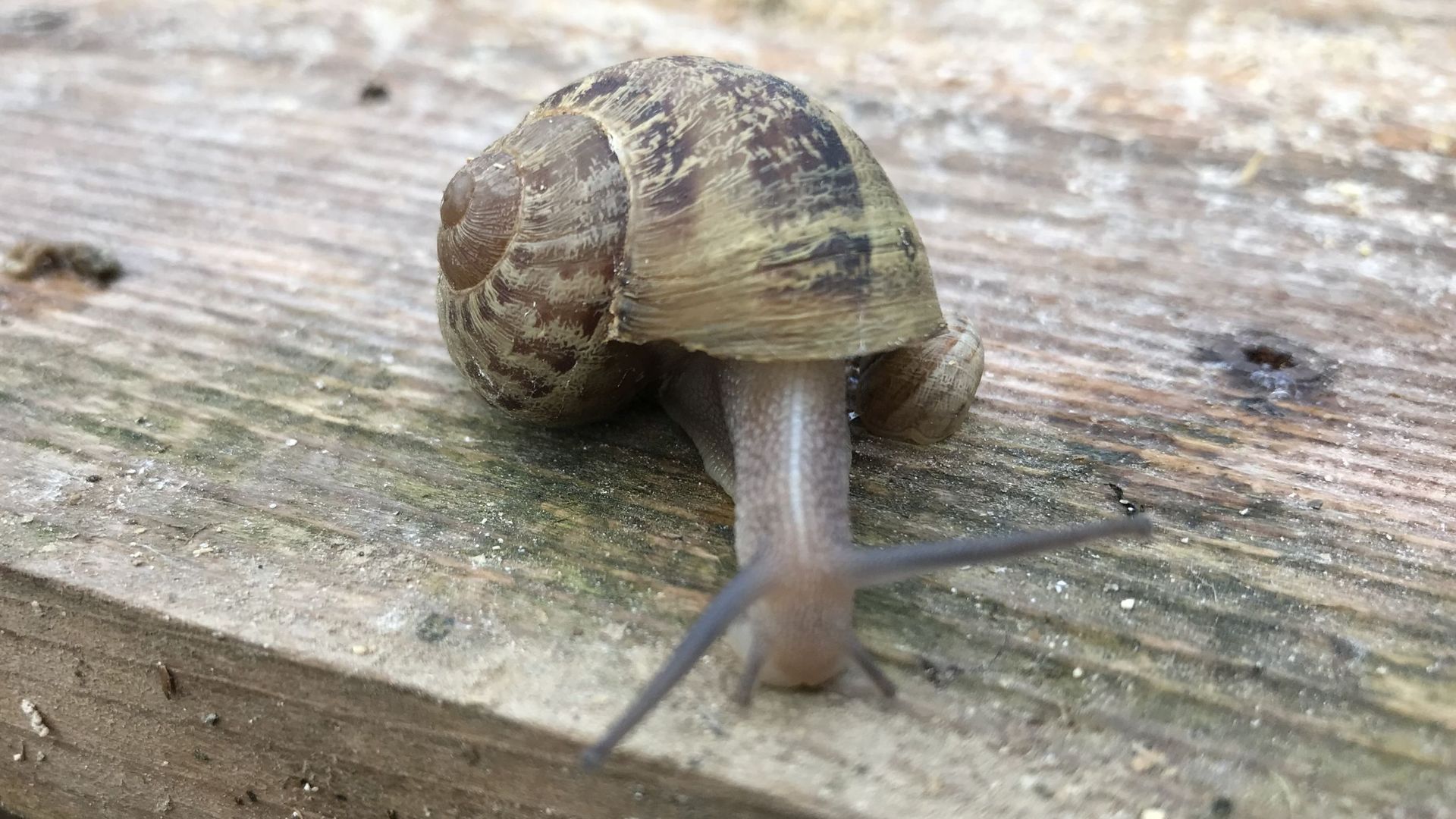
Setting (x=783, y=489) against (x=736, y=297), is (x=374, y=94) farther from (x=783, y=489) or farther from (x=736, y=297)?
(x=783, y=489)

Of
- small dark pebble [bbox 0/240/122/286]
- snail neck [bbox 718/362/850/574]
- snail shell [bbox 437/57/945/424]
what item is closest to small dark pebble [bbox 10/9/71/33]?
small dark pebble [bbox 0/240/122/286]

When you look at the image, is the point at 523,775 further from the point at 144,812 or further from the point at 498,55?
the point at 498,55

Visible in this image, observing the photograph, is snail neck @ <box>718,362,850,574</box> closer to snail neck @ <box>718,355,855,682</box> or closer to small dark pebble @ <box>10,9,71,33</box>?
snail neck @ <box>718,355,855,682</box>

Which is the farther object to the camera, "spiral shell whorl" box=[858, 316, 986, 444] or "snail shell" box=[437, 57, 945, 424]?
"spiral shell whorl" box=[858, 316, 986, 444]

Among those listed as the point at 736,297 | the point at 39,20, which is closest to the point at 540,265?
the point at 736,297

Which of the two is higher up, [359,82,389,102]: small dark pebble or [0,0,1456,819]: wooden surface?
[359,82,389,102]: small dark pebble

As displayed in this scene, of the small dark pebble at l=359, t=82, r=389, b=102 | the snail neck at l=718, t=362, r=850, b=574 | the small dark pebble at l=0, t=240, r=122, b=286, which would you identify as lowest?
the small dark pebble at l=0, t=240, r=122, b=286

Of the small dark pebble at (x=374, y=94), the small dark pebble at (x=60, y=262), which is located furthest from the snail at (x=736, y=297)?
the small dark pebble at (x=374, y=94)

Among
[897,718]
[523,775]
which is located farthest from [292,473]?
[897,718]

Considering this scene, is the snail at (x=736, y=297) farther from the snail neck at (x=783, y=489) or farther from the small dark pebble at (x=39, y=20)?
the small dark pebble at (x=39, y=20)
